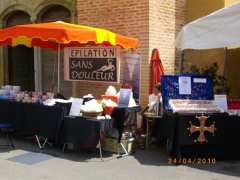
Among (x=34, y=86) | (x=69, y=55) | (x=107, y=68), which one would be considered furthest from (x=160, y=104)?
(x=34, y=86)

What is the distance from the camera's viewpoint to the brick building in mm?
10070

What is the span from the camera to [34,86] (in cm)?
1355

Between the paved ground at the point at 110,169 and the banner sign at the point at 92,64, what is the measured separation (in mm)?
2360

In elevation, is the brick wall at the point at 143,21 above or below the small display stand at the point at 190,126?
above

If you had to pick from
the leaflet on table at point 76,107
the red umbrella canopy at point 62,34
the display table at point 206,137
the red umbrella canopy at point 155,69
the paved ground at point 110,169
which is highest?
the red umbrella canopy at point 62,34

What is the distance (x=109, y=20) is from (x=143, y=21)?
983 millimetres

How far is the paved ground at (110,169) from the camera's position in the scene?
23.6ft

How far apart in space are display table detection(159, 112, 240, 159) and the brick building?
2.25 m

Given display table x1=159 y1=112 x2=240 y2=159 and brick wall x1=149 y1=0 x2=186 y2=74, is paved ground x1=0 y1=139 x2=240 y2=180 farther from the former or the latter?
brick wall x1=149 y1=0 x2=186 y2=74

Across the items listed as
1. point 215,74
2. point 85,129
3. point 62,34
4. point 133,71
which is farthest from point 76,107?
point 215,74

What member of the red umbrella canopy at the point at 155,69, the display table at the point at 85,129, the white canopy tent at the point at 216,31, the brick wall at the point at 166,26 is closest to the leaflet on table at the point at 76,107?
the display table at the point at 85,129

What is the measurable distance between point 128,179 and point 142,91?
3.41 meters

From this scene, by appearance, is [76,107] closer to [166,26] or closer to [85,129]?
[85,129]
